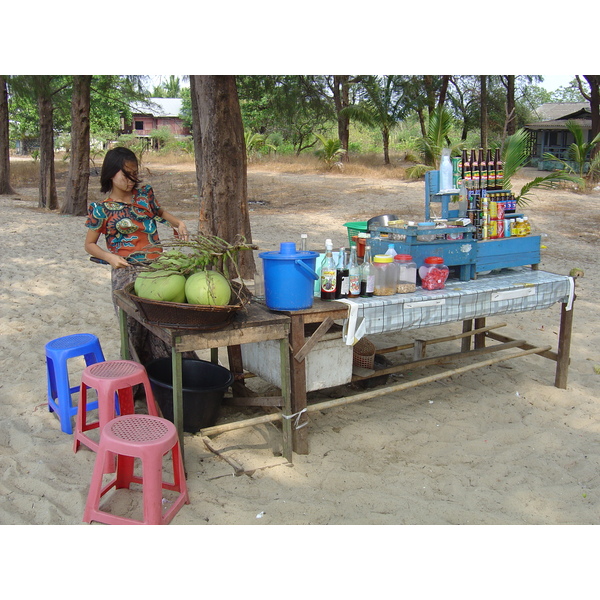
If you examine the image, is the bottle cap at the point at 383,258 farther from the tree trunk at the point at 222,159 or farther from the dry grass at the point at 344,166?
the dry grass at the point at 344,166

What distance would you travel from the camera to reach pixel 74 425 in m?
3.90

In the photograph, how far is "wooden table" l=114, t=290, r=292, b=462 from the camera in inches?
119

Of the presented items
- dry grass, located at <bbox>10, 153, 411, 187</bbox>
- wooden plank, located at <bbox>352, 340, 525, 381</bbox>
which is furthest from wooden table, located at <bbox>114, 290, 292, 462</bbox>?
dry grass, located at <bbox>10, 153, 411, 187</bbox>

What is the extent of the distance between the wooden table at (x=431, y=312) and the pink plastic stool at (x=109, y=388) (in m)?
0.87

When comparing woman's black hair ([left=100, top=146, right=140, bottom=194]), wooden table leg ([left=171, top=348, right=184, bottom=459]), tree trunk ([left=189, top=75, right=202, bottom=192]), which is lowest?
wooden table leg ([left=171, top=348, right=184, bottom=459])

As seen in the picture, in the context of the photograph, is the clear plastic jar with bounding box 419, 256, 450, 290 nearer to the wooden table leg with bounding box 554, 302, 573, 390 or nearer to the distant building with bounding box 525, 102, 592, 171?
the wooden table leg with bounding box 554, 302, 573, 390

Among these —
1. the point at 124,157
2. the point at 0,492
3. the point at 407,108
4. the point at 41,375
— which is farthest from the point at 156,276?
the point at 407,108

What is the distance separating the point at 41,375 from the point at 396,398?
2.74 meters

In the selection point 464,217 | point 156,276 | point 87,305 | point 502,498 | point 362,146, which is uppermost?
point 362,146

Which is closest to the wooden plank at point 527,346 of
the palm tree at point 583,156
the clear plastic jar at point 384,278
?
the clear plastic jar at point 384,278

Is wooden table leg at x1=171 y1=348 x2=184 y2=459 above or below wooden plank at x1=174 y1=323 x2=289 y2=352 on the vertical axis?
below

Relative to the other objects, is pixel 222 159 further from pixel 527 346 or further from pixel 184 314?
pixel 184 314

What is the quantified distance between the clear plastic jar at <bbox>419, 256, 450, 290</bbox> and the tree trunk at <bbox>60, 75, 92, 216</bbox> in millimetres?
10318

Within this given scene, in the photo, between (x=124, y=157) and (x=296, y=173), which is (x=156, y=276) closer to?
(x=124, y=157)
